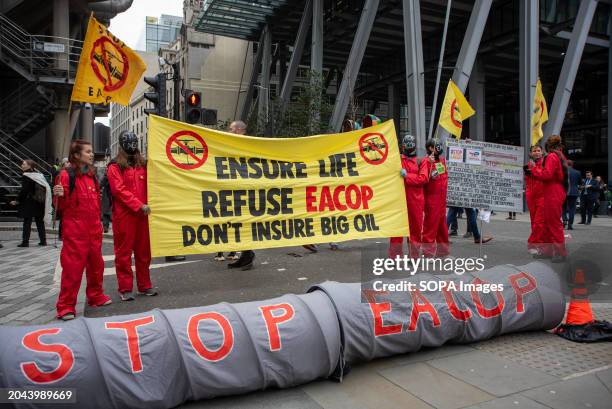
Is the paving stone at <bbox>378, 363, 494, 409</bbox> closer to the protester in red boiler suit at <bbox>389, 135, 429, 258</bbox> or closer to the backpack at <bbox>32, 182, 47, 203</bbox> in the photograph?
the protester in red boiler suit at <bbox>389, 135, 429, 258</bbox>

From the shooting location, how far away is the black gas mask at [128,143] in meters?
5.99

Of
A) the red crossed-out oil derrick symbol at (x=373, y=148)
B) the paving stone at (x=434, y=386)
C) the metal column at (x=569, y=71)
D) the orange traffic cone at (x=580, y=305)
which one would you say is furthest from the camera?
the metal column at (x=569, y=71)

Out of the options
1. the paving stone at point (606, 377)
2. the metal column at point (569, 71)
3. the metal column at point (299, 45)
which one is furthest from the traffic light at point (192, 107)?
the metal column at point (299, 45)

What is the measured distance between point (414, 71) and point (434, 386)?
1950cm

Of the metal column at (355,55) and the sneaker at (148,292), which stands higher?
the metal column at (355,55)

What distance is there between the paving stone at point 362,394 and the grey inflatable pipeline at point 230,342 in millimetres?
112

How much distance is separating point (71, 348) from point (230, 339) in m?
1.00

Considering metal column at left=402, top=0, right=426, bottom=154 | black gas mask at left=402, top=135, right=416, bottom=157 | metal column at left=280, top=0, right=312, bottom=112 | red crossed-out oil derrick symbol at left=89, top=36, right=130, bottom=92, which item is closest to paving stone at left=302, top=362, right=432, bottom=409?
black gas mask at left=402, top=135, right=416, bottom=157

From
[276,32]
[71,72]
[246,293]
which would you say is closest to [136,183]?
[246,293]

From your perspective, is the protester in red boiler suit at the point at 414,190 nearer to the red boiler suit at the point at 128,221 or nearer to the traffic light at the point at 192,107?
the red boiler suit at the point at 128,221

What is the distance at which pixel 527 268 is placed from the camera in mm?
4805

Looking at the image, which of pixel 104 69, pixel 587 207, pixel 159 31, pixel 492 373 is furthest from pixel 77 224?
pixel 159 31

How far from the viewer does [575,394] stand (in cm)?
342

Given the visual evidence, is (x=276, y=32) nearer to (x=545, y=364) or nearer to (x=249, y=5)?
(x=249, y=5)
